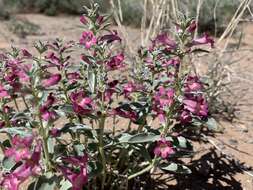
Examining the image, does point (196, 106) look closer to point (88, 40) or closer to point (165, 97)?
point (165, 97)

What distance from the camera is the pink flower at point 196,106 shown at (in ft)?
6.48

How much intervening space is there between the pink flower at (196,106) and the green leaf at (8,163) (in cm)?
68

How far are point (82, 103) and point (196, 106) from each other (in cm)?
44

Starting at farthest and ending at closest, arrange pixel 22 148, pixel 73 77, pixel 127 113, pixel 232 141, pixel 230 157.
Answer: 1. pixel 232 141
2. pixel 230 157
3. pixel 73 77
4. pixel 127 113
5. pixel 22 148

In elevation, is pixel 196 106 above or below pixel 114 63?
below

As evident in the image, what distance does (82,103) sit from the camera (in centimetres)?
193

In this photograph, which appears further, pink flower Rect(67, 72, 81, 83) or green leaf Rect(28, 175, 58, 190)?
pink flower Rect(67, 72, 81, 83)

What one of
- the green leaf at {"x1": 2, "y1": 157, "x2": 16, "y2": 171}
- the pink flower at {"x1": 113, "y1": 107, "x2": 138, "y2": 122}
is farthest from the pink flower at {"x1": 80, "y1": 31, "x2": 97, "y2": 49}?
the green leaf at {"x1": 2, "y1": 157, "x2": 16, "y2": 171}

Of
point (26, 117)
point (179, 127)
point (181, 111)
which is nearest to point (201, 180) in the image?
point (179, 127)

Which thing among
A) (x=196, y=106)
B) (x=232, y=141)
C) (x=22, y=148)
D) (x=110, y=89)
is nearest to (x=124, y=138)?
(x=110, y=89)

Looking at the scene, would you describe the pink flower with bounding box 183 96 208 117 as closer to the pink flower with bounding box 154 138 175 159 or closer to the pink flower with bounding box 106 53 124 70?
the pink flower with bounding box 154 138 175 159

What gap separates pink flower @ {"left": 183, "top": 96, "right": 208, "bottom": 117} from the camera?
198 centimetres

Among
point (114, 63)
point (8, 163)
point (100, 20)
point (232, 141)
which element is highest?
point (100, 20)

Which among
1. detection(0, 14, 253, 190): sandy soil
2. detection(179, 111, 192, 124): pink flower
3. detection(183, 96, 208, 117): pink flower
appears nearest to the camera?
detection(183, 96, 208, 117): pink flower
